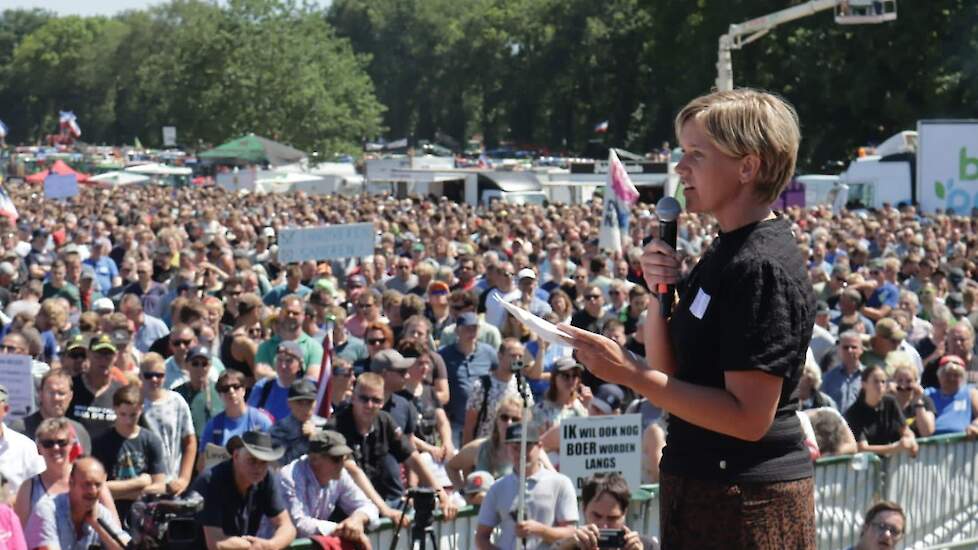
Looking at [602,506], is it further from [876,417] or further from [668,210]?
[668,210]

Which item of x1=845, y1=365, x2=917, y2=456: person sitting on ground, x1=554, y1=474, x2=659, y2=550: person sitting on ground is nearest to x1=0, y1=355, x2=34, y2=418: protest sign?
x1=554, y1=474, x2=659, y2=550: person sitting on ground

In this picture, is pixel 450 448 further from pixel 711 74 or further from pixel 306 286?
pixel 711 74

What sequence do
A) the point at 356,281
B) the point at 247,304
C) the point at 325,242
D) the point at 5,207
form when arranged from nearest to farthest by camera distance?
1. the point at 247,304
2. the point at 356,281
3. the point at 325,242
4. the point at 5,207

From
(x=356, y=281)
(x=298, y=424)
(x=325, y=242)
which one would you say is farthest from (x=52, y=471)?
(x=325, y=242)

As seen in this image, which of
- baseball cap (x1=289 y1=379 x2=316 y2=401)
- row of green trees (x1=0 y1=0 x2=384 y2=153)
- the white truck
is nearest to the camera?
baseball cap (x1=289 y1=379 x2=316 y2=401)

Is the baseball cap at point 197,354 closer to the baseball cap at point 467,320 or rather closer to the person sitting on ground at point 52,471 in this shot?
the baseball cap at point 467,320

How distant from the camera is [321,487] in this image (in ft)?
25.8

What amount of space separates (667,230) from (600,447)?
4922mm

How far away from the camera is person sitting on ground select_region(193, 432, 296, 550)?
287 inches

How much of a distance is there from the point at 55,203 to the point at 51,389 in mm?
27245

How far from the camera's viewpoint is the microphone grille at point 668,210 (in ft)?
11.0

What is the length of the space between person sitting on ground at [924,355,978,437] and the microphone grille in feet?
25.7

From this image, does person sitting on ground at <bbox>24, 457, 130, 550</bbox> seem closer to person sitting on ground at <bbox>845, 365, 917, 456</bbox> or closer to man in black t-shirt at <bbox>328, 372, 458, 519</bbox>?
man in black t-shirt at <bbox>328, 372, 458, 519</bbox>

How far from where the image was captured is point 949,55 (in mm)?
58688
